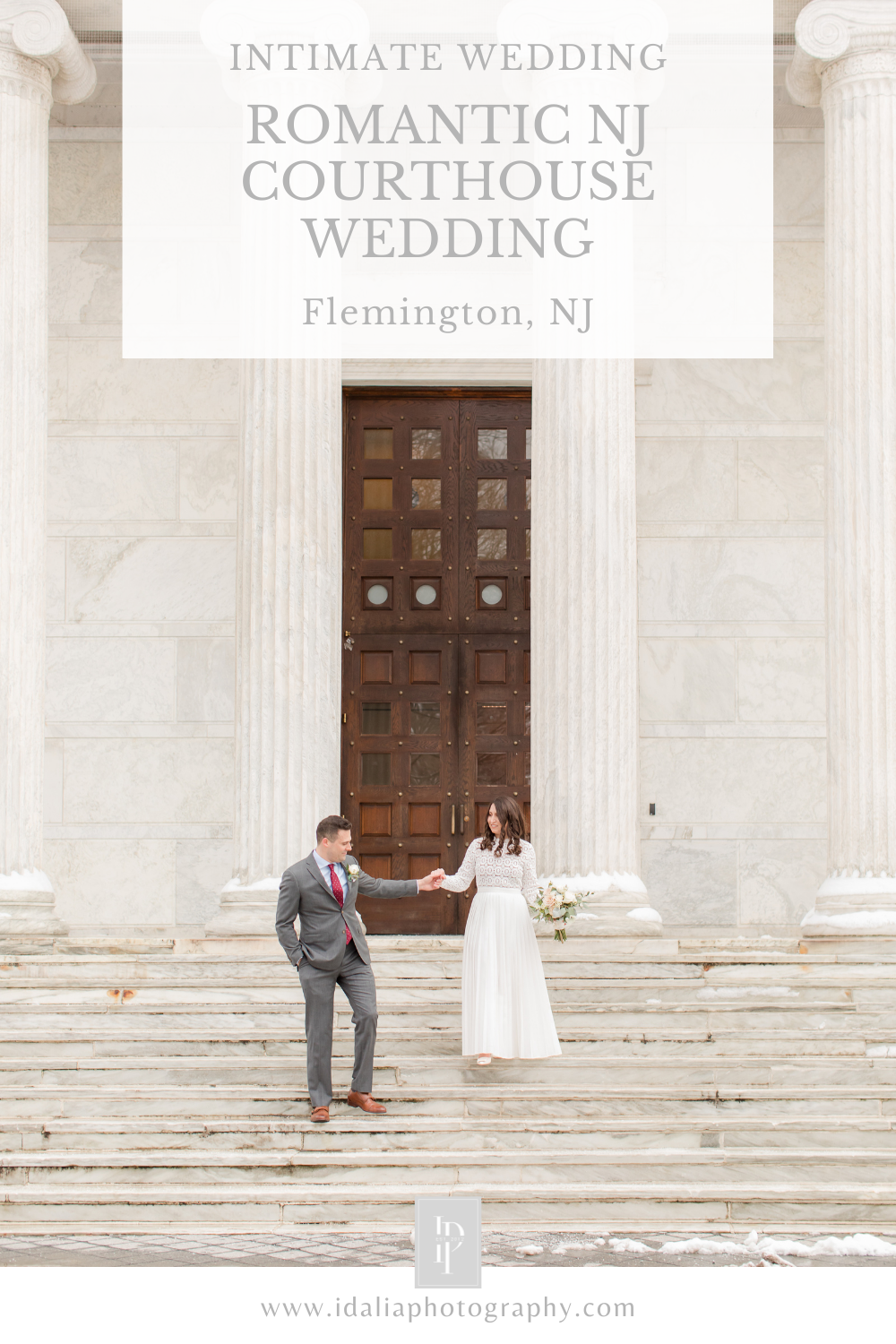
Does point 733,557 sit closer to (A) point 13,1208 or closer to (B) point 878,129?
(B) point 878,129

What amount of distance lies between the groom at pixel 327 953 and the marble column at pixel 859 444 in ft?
16.2

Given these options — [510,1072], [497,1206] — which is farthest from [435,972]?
[497,1206]

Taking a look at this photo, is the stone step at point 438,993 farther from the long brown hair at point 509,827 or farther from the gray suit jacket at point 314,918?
the gray suit jacket at point 314,918

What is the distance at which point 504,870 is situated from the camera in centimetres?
1202

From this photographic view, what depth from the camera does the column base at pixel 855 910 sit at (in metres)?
13.9

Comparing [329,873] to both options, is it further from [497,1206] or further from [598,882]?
[598,882]

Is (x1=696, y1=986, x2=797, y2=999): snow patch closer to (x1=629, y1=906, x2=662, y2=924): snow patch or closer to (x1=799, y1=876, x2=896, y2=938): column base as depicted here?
(x1=629, y1=906, x2=662, y2=924): snow patch

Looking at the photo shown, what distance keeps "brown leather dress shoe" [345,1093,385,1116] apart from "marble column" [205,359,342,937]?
3.35 metres

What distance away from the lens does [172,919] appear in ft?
57.6

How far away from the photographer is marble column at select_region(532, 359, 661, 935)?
14.2 metres

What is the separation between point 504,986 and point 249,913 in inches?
126

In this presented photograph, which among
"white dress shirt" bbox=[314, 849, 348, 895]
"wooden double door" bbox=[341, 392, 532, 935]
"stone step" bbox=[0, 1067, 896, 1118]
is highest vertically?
"wooden double door" bbox=[341, 392, 532, 935]

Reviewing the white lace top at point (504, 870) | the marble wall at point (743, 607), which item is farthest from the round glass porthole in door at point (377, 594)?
the white lace top at point (504, 870)

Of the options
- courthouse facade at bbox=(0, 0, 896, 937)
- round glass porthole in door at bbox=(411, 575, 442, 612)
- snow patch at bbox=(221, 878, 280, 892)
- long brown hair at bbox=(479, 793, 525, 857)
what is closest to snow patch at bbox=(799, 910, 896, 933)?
courthouse facade at bbox=(0, 0, 896, 937)
